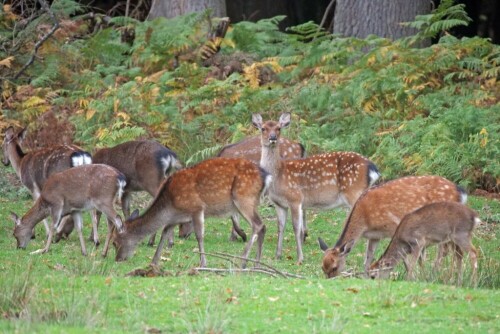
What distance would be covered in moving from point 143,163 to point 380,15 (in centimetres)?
843

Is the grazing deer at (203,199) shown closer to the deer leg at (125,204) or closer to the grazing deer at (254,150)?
the deer leg at (125,204)

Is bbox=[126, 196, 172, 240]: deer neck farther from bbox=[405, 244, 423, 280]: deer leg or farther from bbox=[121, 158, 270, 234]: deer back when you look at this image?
bbox=[405, 244, 423, 280]: deer leg

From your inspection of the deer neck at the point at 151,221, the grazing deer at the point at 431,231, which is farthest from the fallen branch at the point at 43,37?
the grazing deer at the point at 431,231

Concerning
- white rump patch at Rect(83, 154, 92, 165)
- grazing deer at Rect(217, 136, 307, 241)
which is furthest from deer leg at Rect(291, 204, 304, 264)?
white rump patch at Rect(83, 154, 92, 165)

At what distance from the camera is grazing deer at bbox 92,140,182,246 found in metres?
13.5

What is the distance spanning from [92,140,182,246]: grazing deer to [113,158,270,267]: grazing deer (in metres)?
2.11

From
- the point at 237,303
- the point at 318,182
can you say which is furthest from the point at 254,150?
the point at 237,303

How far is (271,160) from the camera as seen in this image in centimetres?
1291

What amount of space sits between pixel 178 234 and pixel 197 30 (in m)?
8.23

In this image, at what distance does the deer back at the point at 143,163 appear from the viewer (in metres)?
13.5

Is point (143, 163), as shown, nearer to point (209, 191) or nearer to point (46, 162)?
point (46, 162)

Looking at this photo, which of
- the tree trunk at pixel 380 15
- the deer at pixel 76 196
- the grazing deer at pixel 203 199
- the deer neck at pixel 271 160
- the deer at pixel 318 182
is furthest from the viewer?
the tree trunk at pixel 380 15

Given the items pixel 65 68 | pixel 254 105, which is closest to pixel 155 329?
pixel 254 105

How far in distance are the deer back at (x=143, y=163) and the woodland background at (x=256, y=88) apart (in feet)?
9.36
